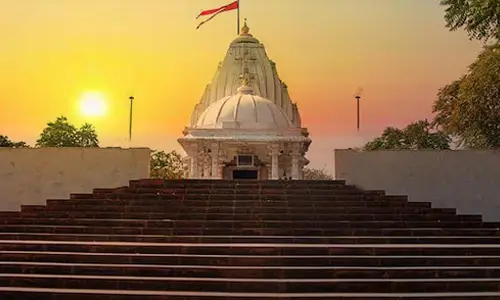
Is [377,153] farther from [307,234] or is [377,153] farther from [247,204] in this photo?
[307,234]

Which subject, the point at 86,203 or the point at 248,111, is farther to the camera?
the point at 248,111

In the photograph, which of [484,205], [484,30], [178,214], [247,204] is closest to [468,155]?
[484,205]

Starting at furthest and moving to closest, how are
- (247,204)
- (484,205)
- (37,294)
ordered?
(484,205)
(247,204)
(37,294)

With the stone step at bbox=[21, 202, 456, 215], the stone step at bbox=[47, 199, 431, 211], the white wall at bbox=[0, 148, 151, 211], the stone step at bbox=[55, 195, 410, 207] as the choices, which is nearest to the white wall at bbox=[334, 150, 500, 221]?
the stone step at bbox=[55, 195, 410, 207]

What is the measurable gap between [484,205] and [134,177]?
7.84 meters

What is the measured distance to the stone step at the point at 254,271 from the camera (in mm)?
7230

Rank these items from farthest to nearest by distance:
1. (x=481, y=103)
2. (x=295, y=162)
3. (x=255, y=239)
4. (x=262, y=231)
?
1. (x=295, y=162)
2. (x=481, y=103)
3. (x=262, y=231)
4. (x=255, y=239)

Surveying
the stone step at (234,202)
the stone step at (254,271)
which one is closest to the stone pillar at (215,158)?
the stone step at (234,202)

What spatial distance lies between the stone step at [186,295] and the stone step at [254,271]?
A: 0.53 meters

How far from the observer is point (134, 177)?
1366 centimetres

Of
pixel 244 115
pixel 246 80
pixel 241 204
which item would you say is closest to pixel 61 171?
pixel 241 204

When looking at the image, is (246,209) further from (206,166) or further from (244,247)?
(206,166)

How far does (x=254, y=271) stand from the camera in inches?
286

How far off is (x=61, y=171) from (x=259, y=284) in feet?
27.3
